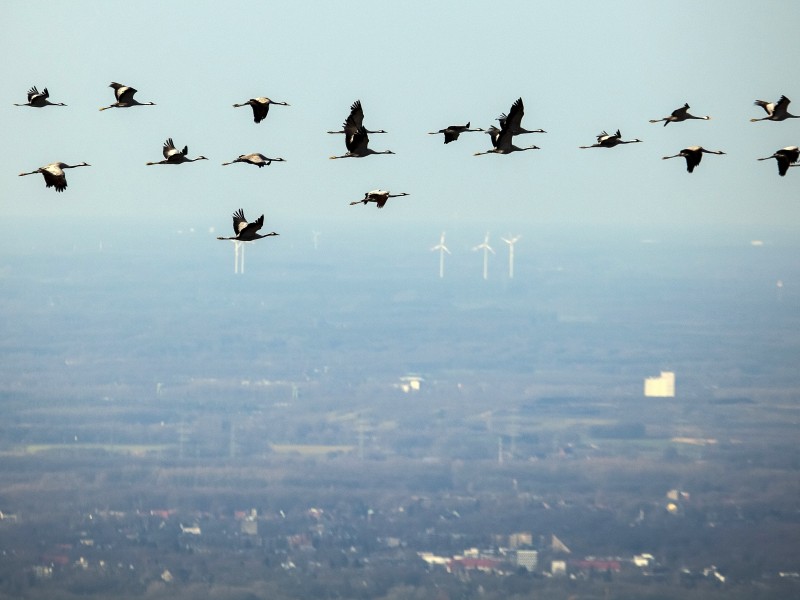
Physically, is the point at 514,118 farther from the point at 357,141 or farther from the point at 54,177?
the point at 54,177

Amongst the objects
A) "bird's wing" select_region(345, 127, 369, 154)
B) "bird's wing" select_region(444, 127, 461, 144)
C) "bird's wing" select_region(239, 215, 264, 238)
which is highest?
"bird's wing" select_region(444, 127, 461, 144)

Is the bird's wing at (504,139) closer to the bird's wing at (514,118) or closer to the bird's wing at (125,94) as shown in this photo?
the bird's wing at (514,118)

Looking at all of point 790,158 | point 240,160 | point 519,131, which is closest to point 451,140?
point 519,131

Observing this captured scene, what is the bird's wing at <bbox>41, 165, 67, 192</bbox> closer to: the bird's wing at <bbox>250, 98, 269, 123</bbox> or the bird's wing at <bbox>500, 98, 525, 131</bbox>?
the bird's wing at <bbox>250, 98, 269, 123</bbox>

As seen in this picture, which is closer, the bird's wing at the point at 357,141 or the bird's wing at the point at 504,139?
the bird's wing at the point at 357,141

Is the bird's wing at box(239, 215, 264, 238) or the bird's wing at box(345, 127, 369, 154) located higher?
the bird's wing at box(345, 127, 369, 154)

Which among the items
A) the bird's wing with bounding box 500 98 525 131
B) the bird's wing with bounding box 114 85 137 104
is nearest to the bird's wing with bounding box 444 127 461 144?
the bird's wing with bounding box 500 98 525 131

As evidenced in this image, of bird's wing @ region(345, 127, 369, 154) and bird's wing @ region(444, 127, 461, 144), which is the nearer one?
bird's wing @ region(345, 127, 369, 154)

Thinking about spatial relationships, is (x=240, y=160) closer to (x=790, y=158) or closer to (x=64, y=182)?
(x=64, y=182)

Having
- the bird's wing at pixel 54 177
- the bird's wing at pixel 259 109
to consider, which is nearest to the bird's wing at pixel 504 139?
the bird's wing at pixel 259 109

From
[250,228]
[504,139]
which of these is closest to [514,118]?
[504,139]

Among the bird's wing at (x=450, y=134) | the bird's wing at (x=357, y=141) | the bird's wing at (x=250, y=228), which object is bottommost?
the bird's wing at (x=250, y=228)

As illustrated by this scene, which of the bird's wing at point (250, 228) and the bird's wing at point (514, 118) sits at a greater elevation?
the bird's wing at point (514, 118)
